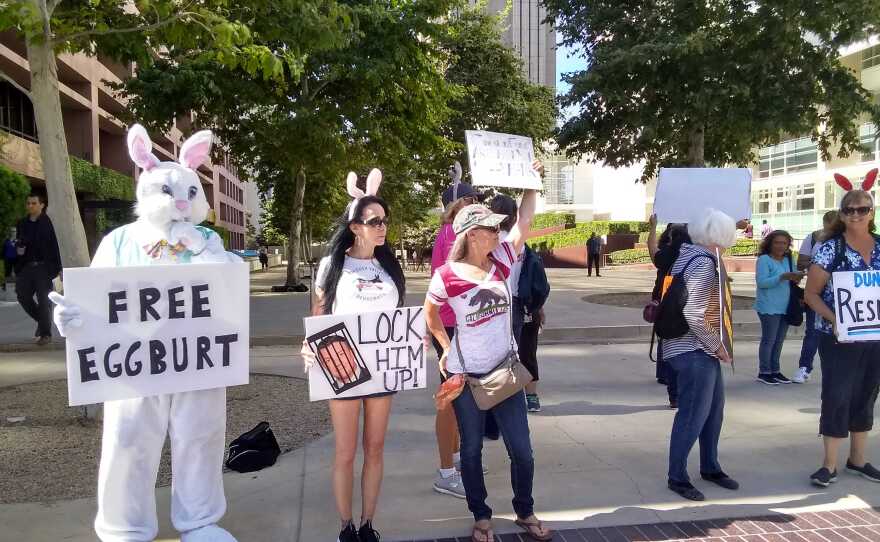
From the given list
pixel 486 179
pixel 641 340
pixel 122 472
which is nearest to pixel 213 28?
pixel 486 179

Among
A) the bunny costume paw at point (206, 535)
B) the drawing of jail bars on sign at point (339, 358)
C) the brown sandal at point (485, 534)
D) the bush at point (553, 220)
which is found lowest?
the brown sandal at point (485, 534)

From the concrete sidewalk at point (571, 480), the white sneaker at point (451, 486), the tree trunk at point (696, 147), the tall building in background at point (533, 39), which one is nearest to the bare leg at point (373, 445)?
the concrete sidewalk at point (571, 480)

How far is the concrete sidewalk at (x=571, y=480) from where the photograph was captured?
150 inches

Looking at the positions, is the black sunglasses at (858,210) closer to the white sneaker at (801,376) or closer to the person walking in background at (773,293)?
the person walking in background at (773,293)

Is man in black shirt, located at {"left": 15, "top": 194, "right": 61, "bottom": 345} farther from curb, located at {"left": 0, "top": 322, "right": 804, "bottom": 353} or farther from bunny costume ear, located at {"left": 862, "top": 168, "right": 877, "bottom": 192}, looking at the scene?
bunny costume ear, located at {"left": 862, "top": 168, "right": 877, "bottom": 192}

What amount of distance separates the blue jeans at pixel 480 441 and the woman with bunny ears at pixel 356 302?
0.43 m

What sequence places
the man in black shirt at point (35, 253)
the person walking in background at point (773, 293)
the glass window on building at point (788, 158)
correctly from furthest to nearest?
the glass window on building at point (788, 158) → the man in black shirt at point (35, 253) → the person walking in background at point (773, 293)

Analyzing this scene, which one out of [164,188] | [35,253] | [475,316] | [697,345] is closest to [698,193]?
[697,345]

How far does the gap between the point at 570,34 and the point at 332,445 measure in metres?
11.8

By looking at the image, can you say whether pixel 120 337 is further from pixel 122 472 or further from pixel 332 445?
pixel 332 445

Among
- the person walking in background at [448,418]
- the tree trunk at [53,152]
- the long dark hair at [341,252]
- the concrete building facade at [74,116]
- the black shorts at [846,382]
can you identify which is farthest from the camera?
the concrete building facade at [74,116]

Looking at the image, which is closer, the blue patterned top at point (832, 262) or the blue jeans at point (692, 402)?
the blue jeans at point (692, 402)

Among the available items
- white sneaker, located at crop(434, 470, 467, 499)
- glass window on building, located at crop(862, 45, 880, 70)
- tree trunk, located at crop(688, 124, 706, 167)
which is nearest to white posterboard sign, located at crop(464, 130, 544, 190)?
white sneaker, located at crop(434, 470, 467, 499)

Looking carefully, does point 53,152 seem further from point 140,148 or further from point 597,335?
point 597,335
